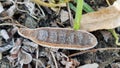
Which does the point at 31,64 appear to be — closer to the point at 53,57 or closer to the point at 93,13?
the point at 53,57

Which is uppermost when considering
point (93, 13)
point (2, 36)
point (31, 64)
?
point (93, 13)

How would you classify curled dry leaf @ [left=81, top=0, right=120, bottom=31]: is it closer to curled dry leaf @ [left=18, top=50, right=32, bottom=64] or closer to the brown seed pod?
the brown seed pod

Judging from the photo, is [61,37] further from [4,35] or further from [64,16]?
[4,35]

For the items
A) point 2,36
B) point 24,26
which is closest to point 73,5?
point 24,26

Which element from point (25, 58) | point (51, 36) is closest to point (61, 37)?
point (51, 36)

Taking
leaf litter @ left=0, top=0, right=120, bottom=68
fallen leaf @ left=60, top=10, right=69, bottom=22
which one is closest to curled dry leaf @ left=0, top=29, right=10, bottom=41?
leaf litter @ left=0, top=0, right=120, bottom=68

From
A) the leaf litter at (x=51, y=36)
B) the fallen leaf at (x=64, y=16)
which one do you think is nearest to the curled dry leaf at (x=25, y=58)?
the leaf litter at (x=51, y=36)
